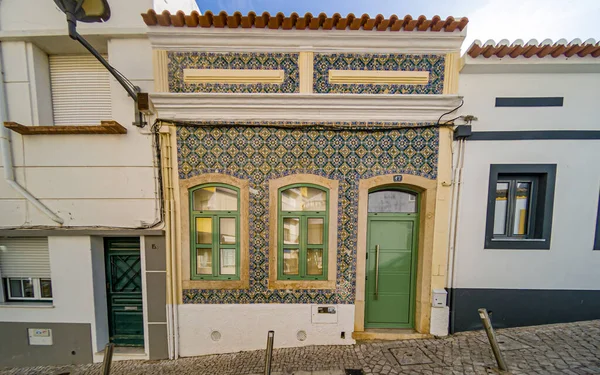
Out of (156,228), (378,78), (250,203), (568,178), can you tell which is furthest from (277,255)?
(568,178)

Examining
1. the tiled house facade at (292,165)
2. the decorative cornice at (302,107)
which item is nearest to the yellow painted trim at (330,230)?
the tiled house facade at (292,165)

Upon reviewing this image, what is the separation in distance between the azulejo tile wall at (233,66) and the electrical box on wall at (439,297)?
13.4ft

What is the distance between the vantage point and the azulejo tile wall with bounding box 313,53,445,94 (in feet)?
10.9

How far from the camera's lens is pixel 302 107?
131 inches

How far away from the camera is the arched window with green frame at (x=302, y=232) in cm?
348

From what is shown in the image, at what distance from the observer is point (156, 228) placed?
343 centimetres

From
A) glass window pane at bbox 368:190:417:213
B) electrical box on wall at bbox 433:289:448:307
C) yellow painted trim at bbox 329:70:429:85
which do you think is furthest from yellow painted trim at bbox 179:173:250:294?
electrical box on wall at bbox 433:289:448:307

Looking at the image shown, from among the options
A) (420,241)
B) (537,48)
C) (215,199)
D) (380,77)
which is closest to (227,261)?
(215,199)

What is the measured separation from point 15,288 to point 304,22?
21.8 ft

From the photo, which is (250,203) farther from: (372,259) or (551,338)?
(551,338)

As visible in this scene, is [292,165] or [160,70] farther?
[292,165]

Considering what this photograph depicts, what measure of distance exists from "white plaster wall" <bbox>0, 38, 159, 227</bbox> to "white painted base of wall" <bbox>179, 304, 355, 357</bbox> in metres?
1.87

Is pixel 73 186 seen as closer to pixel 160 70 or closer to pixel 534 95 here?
pixel 160 70

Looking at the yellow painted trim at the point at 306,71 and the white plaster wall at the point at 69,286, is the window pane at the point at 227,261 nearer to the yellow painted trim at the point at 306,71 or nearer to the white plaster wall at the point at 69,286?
the white plaster wall at the point at 69,286
